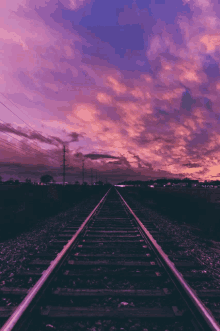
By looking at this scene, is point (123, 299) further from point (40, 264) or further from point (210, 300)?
point (40, 264)

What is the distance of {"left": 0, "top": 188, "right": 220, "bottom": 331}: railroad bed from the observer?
264 cm

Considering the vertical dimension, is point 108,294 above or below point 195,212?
above

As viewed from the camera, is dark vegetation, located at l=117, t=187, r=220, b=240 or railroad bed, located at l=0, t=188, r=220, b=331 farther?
dark vegetation, located at l=117, t=187, r=220, b=240

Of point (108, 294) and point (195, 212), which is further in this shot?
point (195, 212)

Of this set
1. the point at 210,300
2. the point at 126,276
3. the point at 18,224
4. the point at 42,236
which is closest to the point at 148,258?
the point at 126,276

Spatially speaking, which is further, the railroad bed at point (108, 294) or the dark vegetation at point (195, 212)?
the dark vegetation at point (195, 212)

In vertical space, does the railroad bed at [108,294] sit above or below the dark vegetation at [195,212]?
above

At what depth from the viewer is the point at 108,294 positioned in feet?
10.7

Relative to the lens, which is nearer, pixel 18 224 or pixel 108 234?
pixel 108 234

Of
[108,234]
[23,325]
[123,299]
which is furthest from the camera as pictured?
[108,234]

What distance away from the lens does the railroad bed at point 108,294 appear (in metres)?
2.64

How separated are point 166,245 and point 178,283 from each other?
259 centimetres

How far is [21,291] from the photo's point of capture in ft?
11.0

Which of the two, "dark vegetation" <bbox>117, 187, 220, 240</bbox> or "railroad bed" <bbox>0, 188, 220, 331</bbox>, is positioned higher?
"railroad bed" <bbox>0, 188, 220, 331</bbox>
